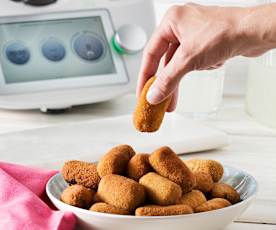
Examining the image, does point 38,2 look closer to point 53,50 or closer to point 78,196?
point 53,50

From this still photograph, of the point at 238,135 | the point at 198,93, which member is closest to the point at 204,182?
the point at 238,135

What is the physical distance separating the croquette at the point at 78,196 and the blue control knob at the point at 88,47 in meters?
0.65

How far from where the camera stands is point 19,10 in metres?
1.50

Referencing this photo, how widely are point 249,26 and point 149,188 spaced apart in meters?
0.23

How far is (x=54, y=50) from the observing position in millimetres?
1517

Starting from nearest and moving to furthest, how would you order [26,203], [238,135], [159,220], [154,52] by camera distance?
[159,220] < [26,203] < [154,52] < [238,135]

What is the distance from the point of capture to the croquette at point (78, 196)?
90 cm

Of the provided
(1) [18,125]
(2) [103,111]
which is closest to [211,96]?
(2) [103,111]

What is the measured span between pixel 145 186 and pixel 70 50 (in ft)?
2.23

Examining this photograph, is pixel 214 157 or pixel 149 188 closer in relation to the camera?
pixel 149 188

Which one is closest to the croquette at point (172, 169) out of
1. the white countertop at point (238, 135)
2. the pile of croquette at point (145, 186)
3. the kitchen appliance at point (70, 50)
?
the pile of croquette at point (145, 186)

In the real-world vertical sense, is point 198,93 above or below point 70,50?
below

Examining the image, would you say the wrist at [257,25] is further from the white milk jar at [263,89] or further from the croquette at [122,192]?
the white milk jar at [263,89]

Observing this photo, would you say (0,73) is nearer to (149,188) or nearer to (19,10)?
(19,10)
